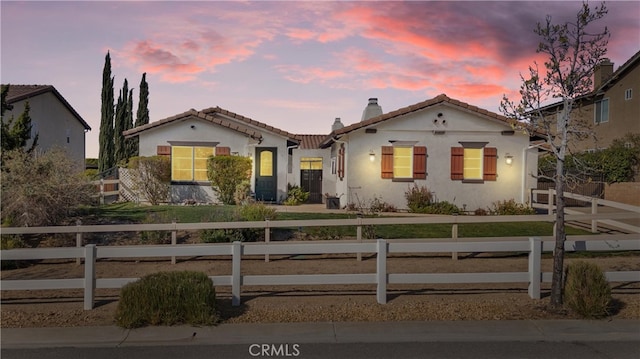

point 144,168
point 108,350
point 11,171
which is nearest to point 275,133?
point 144,168

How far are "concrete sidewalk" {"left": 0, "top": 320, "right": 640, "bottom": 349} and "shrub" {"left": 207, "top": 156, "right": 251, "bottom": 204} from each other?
43.6 feet

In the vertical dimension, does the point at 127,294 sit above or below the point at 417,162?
below

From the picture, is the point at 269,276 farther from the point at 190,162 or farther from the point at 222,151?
the point at 190,162

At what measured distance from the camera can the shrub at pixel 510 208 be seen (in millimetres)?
18766

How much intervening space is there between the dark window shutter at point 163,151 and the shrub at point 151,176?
0.34m

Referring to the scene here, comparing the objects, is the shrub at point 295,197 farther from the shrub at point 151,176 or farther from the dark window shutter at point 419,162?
the dark window shutter at point 419,162

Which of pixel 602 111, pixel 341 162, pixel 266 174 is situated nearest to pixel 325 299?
pixel 341 162

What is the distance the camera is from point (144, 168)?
20062 mm

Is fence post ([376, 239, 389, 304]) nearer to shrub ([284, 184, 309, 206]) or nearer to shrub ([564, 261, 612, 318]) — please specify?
shrub ([564, 261, 612, 318])

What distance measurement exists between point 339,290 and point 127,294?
3.36 m

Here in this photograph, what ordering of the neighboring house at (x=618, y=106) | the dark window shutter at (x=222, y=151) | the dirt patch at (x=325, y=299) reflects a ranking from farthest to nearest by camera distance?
the neighboring house at (x=618, y=106) < the dark window shutter at (x=222, y=151) < the dirt patch at (x=325, y=299)

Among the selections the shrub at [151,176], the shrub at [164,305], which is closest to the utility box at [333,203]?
the shrub at [151,176]

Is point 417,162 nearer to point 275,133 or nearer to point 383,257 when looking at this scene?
point 275,133

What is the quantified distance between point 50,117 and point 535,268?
29.0 m
